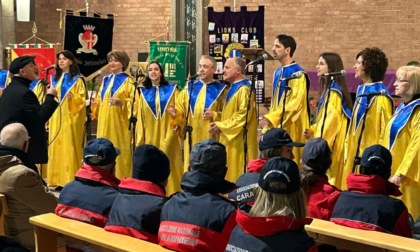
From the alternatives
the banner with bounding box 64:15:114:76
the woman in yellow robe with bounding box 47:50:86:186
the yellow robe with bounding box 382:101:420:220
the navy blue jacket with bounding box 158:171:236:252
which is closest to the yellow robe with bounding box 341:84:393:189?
the yellow robe with bounding box 382:101:420:220

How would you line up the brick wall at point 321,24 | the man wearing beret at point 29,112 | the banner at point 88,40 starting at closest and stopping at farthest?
1. the man wearing beret at point 29,112
2. the banner at point 88,40
3. the brick wall at point 321,24

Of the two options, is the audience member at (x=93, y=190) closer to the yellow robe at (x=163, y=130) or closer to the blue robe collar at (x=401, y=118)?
the blue robe collar at (x=401, y=118)

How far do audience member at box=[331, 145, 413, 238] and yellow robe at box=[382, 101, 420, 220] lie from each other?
3.92 feet

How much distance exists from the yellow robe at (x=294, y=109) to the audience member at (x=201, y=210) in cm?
333

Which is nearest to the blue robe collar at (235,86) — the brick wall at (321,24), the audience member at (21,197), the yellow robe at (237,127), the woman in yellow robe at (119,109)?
the yellow robe at (237,127)

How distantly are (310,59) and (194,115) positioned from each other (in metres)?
5.53

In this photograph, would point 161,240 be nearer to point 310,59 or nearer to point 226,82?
point 226,82

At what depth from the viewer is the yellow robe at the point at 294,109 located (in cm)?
704

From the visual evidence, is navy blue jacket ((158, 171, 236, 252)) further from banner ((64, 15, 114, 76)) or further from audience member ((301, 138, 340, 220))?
banner ((64, 15, 114, 76))

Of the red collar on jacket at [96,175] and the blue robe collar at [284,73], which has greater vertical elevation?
the blue robe collar at [284,73]

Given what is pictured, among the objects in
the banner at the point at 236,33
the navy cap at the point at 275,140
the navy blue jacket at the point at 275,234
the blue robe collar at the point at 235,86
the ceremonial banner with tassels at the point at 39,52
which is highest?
the banner at the point at 236,33

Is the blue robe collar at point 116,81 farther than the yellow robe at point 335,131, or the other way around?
the blue robe collar at point 116,81

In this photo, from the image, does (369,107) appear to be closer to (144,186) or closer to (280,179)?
(144,186)

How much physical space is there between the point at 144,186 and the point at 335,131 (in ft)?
10.3
